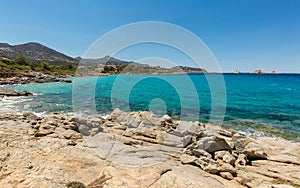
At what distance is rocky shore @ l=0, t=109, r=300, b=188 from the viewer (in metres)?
8.01

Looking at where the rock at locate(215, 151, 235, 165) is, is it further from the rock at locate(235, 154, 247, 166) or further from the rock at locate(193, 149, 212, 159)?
the rock at locate(193, 149, 212, 159)

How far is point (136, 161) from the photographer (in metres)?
9.50

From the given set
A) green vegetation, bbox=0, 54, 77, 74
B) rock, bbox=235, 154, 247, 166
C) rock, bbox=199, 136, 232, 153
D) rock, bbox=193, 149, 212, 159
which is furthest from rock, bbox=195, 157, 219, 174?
green vegetation, bbox=0, 54, 77, 74

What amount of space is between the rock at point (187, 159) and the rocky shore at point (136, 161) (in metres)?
0.05

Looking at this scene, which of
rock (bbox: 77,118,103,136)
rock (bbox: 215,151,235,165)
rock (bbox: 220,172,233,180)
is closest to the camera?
rock (bbox: 220,172,233,180)

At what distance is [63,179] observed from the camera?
7984 mm

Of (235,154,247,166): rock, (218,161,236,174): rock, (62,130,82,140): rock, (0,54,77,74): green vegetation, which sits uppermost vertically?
(0,54,77,74): green vegetation

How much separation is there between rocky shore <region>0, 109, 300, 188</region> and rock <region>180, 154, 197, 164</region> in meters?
0.05

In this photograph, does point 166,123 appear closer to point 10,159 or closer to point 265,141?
point 265,141

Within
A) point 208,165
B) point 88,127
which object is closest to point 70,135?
point 88,127

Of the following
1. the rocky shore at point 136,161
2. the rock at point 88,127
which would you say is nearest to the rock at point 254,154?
the rocky shore at point 136,161

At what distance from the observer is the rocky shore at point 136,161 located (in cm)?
801

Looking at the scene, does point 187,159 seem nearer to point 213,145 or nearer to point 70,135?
point 213,145

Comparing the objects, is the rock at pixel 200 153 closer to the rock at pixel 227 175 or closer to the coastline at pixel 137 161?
the coastline at pixel 137 161
